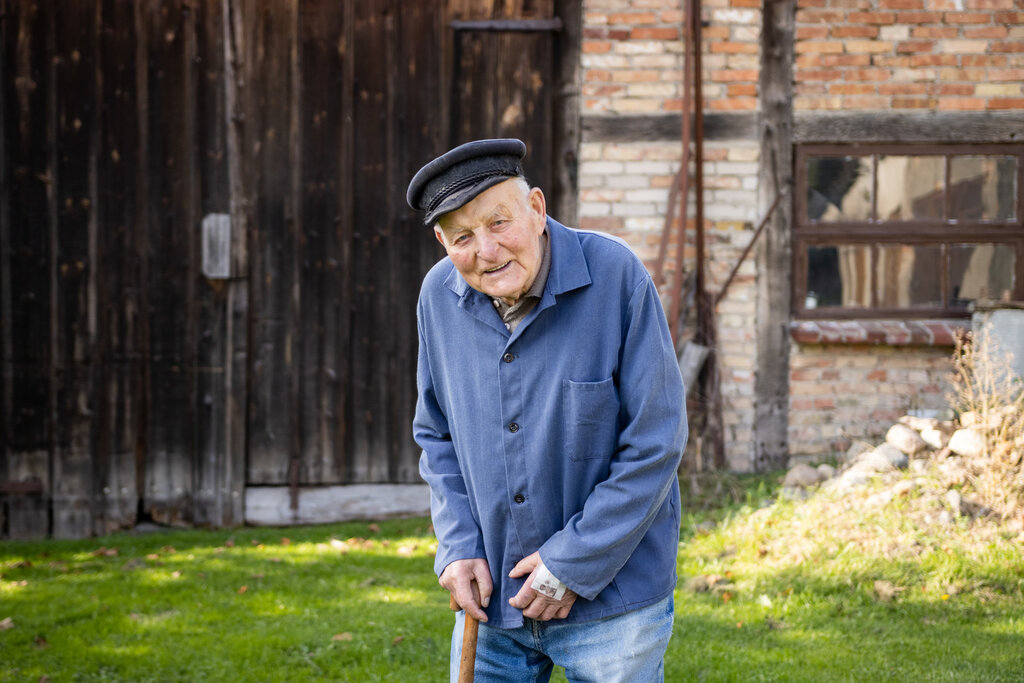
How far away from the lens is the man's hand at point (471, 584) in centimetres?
189

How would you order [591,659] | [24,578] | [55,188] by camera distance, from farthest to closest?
[55,188]
[24,578]
[591,659]

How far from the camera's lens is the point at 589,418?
1805mm

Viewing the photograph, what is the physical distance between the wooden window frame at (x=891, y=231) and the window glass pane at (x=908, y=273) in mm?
34

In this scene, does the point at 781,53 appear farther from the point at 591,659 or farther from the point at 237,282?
the point at 591,659

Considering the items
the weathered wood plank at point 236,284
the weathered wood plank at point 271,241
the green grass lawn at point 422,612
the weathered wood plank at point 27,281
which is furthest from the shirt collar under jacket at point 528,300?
the weathered wood plank at point 27,281

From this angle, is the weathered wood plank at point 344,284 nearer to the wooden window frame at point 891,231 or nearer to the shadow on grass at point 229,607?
the shadow on grass at point 229,607

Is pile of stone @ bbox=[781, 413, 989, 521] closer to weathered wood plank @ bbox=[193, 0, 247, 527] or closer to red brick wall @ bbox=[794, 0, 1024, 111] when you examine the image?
red brick wall @ bbox=[794, 0, 1024, 111]

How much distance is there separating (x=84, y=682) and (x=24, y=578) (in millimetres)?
1564

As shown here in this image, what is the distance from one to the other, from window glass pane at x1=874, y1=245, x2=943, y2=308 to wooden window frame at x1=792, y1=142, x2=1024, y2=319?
0.03 metres

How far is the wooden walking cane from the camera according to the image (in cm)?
192

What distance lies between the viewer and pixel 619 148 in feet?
18.1

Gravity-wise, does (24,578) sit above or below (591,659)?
below

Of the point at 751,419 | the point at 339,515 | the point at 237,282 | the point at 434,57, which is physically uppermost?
the point at 434,57

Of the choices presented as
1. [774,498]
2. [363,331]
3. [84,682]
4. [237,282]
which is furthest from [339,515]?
[774,498]
